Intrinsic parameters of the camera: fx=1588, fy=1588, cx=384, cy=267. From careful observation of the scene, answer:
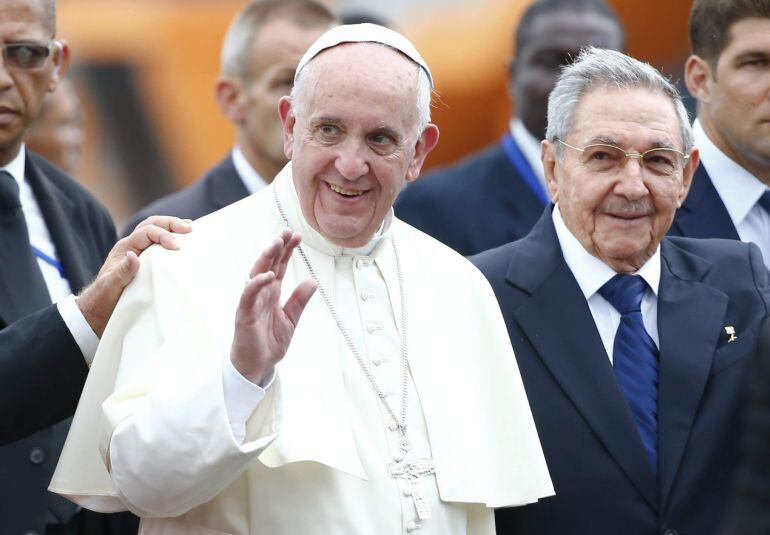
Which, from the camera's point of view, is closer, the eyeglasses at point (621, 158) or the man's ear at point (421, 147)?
the man's ear at point (421, 147)

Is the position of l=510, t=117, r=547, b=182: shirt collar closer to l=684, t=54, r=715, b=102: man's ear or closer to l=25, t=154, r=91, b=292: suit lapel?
l=684, t=54, r=715, b=102: man's ear

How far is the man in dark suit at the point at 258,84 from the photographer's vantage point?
6223 mm

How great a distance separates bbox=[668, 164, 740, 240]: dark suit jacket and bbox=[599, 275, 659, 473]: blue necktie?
0.80m

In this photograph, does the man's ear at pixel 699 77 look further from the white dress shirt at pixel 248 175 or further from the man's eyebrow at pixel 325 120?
the man's eyebrow at pixel 325 120

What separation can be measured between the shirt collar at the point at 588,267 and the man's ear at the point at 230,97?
6.84 feet

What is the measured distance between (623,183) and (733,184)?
1.02m

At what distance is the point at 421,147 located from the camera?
425 cm

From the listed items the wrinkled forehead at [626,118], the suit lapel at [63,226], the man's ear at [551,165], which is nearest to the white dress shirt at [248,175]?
the suit lapel at [63,226]

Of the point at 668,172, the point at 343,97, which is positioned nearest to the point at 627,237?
the point at 668,172

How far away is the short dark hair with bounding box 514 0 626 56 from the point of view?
22.4 ft

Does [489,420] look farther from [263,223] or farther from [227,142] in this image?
[227,142]

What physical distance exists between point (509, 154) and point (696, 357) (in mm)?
1988

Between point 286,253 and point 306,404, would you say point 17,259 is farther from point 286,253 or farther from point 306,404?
point 286,253

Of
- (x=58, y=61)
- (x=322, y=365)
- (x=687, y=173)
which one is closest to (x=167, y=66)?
(x=58, y=61)
